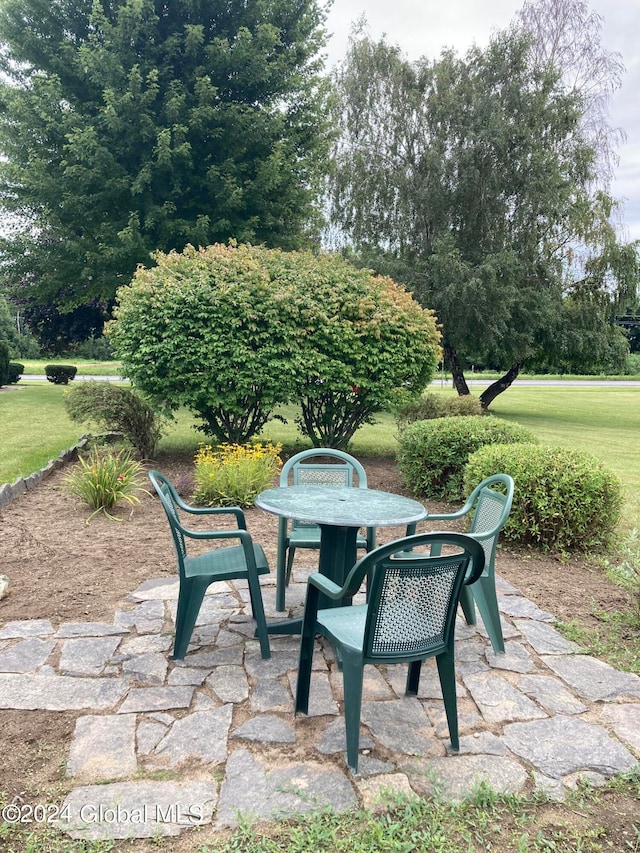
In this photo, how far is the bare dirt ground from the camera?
7.20 ft

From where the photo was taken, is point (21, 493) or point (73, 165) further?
point (73, 165)

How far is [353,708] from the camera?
210 cm

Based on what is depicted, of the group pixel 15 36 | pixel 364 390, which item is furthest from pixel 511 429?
pixel 15 36

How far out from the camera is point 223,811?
188 centimetres

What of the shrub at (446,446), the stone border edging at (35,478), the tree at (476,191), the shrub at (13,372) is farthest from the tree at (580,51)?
the shrub at (13,372)

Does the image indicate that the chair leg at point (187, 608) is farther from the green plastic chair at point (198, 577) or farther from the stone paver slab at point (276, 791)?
the stone paver slab at point (276, 791)

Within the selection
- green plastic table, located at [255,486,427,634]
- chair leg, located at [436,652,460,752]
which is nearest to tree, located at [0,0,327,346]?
green plastic table, located at [255,486,427,634]

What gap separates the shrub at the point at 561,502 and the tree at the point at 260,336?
3.03 meters

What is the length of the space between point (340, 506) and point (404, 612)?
977mm

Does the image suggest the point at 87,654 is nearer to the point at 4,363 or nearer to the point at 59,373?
the point at 4,363

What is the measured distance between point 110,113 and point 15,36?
3.21 metres

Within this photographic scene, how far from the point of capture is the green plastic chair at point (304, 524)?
3499 millimetres

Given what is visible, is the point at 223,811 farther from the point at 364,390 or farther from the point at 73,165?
the point at 73,165

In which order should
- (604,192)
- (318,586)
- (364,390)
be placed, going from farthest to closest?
(604,192)
(364,390)
(318,586)
